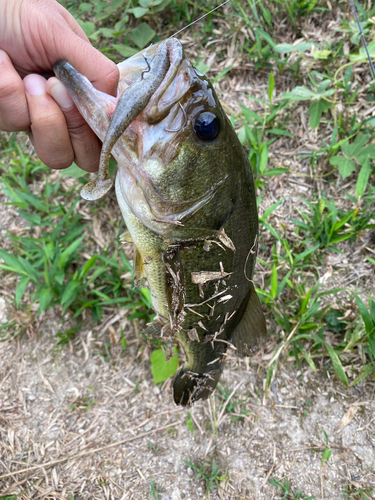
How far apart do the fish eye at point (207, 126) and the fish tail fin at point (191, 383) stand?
137 cm

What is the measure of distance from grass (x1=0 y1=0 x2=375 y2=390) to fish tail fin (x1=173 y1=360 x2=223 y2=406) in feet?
1.13

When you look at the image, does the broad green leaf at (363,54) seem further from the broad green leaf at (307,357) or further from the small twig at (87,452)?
the small twig at (87,452)

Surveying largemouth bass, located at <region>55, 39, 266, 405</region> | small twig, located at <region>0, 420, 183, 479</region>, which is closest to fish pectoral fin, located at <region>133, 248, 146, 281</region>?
largemouth bass, located at <region>55, 39, 266, 405</region>

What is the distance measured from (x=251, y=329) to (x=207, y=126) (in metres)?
1.15

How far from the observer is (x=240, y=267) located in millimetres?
1652

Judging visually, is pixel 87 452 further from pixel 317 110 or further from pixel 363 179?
pixel 317 110

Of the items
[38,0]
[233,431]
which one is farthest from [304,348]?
[38,0]

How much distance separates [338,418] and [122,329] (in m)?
1.74

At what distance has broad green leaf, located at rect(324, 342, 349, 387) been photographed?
2223 mm

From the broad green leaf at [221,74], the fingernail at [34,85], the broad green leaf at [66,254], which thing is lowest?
the broad green leaf at [66,254]

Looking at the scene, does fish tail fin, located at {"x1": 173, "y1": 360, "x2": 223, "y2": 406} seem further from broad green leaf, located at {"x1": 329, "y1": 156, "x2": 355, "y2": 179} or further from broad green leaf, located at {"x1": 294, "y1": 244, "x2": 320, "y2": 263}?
broad green leaf, located at {"x1": 329, "y1": 156, "x2": 355, "y2": 179}

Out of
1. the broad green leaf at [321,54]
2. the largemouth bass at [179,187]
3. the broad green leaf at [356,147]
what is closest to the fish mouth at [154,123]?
the largemouth bass at [179,187]

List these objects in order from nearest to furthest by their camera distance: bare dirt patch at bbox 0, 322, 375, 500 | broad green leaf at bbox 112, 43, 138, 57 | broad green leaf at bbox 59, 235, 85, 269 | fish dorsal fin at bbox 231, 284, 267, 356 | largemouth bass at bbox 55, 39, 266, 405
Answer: largemouth bass at bbox 55, 39, 266, 405, fish dorsal fin at bbox 231, 284, 267, 356, bare dirt patch at bbox 0, 322, 375, 500, broad green leaf at bbox 59, 235, 85, 269, broad green leaf at bbox 112, 43, 138, 57

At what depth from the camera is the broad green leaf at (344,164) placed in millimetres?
2463
